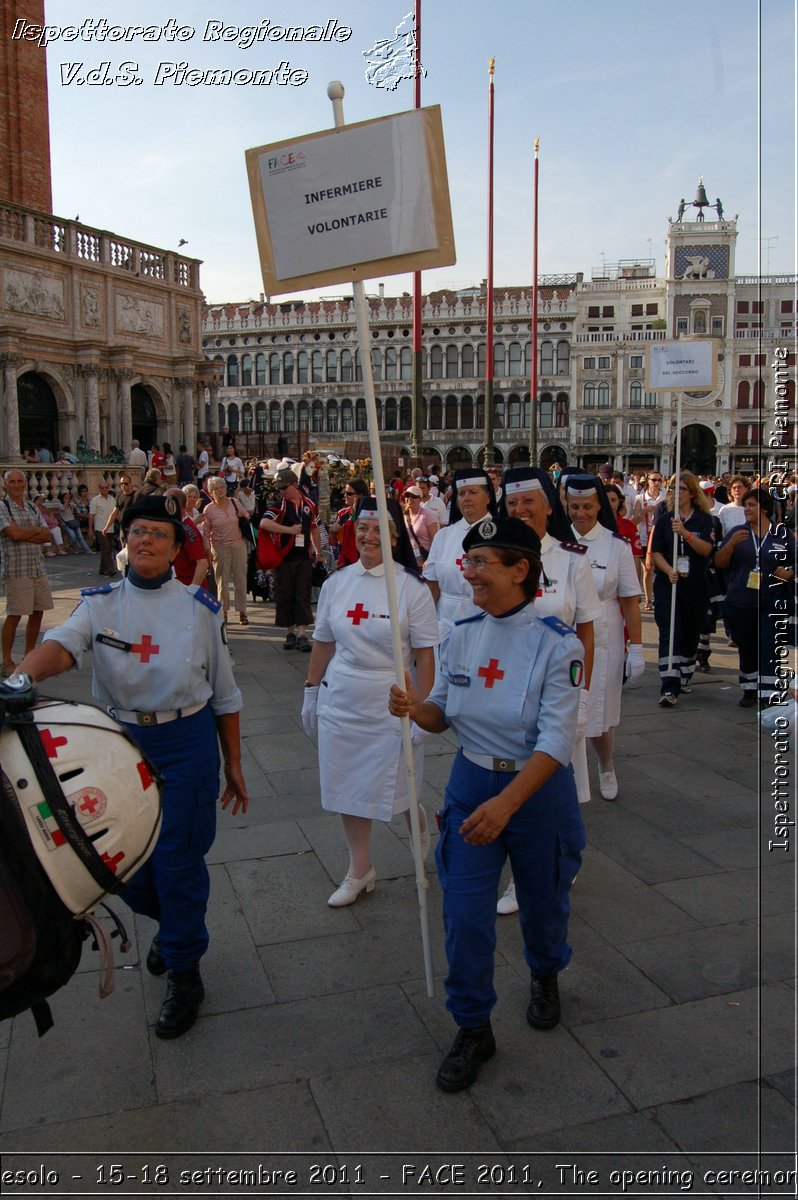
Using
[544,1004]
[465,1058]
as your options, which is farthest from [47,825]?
[544,1004]

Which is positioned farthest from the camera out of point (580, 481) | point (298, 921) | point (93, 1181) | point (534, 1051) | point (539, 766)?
point (580, 481)

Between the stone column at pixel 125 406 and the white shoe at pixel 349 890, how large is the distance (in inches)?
954

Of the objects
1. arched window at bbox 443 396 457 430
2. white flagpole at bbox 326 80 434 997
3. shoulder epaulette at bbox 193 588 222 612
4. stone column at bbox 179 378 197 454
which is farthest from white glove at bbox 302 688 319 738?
arched window at bbox 443 396 457 430

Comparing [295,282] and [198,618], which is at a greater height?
[295,282]

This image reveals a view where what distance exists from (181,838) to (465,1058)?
119cm

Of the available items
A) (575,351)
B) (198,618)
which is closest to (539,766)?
(198,618)

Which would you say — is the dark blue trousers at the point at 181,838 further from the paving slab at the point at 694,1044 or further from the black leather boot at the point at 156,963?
the paving slab at the point at 694,1044

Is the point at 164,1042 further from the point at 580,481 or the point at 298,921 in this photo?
the point at 580,481

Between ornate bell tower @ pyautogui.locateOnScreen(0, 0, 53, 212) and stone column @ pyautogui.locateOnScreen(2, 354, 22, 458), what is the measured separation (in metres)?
5.73

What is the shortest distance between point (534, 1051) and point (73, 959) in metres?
1.62

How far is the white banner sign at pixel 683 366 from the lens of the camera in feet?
27.8

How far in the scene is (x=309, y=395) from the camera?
7706cm

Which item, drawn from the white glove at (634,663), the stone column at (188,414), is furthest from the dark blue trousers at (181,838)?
the stone column at (188,414)

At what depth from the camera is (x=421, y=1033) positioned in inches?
124
